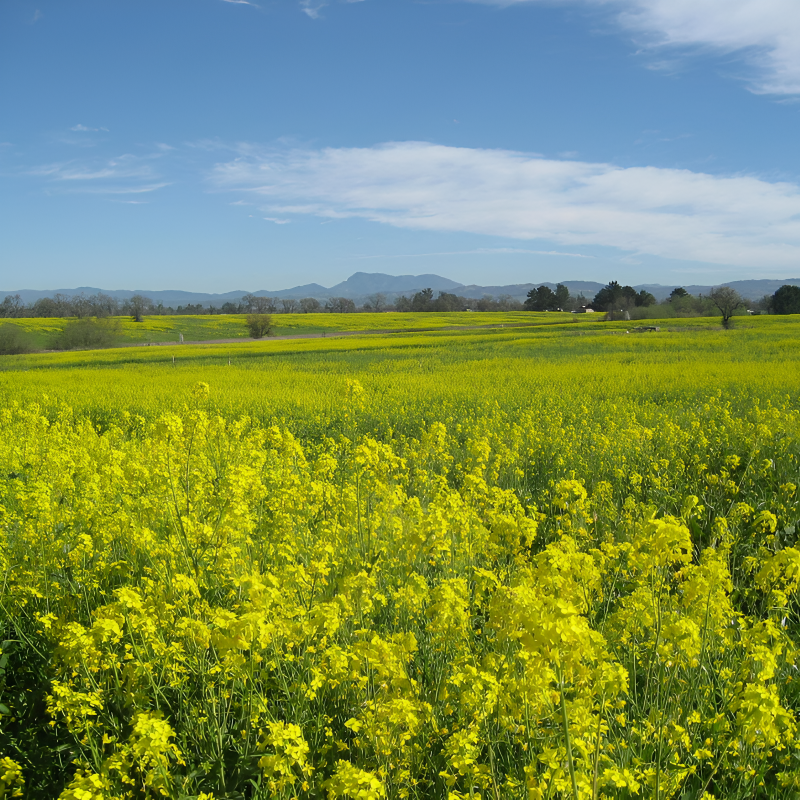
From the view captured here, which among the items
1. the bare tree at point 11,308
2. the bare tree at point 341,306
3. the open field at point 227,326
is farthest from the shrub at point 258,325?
the bare tree at point 11,308

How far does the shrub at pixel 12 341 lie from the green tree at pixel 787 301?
8322 centimetres

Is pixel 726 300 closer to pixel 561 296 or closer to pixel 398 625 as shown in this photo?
pixel 561 296

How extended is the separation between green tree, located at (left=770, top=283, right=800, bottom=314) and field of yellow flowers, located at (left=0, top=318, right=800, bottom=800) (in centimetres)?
7479

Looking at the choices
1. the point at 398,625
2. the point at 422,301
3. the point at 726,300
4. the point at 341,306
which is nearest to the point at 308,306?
the point at 341,306

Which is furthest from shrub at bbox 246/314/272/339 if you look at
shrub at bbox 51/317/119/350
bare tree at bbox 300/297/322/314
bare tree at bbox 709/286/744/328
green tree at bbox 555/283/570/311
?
green tree at bbox 555/283/570/311

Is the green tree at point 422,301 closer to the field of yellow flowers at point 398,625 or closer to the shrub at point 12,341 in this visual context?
the shrub at point 12,341

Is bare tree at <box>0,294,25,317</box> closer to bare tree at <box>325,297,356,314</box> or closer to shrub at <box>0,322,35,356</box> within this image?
shrub at <box>0,322,35,356</box>

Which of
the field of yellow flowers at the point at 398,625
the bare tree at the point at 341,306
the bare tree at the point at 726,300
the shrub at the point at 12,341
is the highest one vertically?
the bare tree at the point at 341,306

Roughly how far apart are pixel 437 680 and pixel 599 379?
14303 millimetres

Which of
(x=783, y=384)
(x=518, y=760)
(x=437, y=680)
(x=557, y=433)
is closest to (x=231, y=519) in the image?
(x=437, y=680)

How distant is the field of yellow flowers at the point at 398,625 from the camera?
6.84 ft

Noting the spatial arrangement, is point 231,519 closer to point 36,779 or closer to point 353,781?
point 36,779

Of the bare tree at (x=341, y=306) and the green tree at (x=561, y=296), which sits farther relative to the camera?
the bare tree at (x=341, y=306)

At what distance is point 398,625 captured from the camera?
3.48 meters
